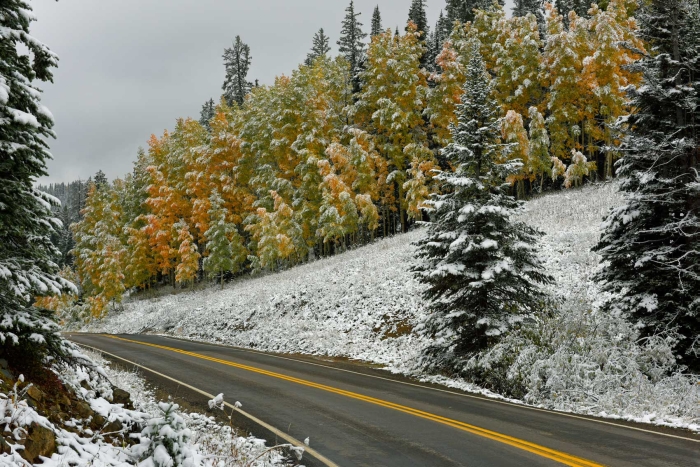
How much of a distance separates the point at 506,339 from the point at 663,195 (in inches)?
205

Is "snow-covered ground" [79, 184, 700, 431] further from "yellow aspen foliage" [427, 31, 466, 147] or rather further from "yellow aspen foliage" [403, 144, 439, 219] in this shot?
"yellow aspen foliage" [427, 31, 466, 147]

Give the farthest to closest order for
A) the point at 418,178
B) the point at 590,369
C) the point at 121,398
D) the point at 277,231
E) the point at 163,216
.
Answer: the point at 163,216, the point at 277,231, the point at 418,178, the point at 590,369, the point at 121,398

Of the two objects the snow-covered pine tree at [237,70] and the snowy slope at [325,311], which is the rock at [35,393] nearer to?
the snowy slope at [325,311]

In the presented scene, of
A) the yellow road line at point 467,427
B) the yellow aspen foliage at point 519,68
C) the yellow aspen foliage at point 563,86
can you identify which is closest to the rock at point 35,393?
the yellow road line at point 467,427

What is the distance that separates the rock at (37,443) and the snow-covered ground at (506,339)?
9679mm

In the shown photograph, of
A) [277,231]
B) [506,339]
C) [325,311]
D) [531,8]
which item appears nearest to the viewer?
[506,339]

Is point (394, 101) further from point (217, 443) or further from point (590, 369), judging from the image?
point (217, 443)

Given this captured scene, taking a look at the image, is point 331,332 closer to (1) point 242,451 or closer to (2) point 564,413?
(2) point 564,413

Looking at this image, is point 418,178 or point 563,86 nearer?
point 418,178

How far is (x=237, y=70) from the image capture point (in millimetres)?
56969

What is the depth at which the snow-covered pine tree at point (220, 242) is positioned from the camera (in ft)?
123

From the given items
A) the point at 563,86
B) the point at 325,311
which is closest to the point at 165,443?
the point at 325,311

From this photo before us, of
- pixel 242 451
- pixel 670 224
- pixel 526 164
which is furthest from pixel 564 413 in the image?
pixel 526 164

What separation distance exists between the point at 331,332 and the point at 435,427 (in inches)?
507
